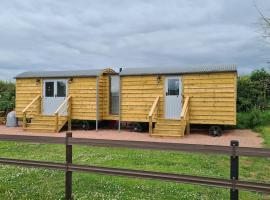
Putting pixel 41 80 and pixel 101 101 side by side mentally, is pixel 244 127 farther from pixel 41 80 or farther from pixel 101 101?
pixel 41 80

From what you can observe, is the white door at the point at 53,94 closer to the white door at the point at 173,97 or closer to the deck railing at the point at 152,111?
the deck railing at the point at 152,111

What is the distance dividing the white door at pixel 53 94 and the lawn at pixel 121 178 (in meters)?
8.12

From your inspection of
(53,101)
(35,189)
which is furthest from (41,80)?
(35,189)

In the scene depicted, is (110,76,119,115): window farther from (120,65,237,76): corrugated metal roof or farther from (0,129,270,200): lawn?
(0,129,270,200): lawn

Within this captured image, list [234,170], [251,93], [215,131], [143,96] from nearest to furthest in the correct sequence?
[234,170] → [215,131] → [143,96] → [251,93]

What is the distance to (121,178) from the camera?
295 inches

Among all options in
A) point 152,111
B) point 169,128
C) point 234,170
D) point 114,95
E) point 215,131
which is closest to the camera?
point 234,170

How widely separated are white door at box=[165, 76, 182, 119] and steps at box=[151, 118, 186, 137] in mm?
720

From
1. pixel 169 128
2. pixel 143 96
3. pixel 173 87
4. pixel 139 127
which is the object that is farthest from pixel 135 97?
Result: pixel 169 128

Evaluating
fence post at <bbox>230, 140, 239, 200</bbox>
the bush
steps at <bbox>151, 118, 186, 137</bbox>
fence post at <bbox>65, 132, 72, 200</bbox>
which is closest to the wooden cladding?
steps at <bbox>151, 118, 186, 137</bbox>

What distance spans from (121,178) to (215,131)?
10185 millimetres

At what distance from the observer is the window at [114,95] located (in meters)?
19.9

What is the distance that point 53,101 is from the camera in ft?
67.2

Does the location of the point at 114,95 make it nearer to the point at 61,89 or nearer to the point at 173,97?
the point at 61,89
